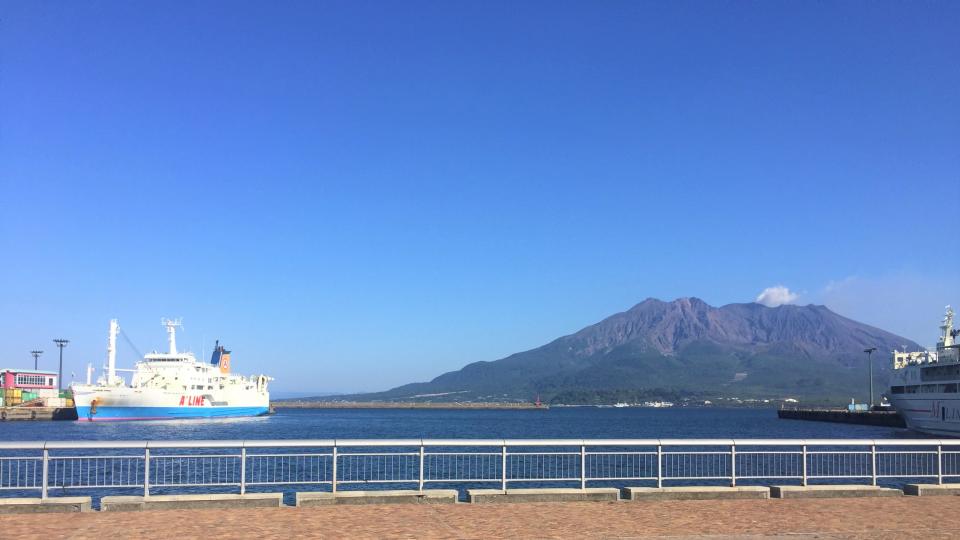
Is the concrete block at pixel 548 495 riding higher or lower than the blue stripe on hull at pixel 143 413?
higher

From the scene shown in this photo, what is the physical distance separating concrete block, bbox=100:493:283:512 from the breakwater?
271 feet

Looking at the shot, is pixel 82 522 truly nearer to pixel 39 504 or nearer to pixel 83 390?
pixel 39 504

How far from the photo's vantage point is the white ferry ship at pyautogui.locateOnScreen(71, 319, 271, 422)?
90.9m

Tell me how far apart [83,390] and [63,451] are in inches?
1948

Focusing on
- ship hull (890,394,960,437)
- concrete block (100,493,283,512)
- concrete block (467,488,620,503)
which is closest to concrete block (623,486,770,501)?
concrete block (467,488,620,503)

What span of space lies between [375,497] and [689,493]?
19.3ft

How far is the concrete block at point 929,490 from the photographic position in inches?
647

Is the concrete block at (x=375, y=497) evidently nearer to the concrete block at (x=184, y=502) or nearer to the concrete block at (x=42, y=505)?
the concrete block at (x=184, y=502)

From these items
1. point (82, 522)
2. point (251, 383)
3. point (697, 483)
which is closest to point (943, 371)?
point (697, 483)

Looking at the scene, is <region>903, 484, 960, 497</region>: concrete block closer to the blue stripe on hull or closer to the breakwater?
the breakwater

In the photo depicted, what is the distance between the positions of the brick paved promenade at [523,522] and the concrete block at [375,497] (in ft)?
0.85

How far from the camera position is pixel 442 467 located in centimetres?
2481

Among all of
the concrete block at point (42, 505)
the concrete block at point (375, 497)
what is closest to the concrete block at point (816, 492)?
the concrete block at point (375, 497)

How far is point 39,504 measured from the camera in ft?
42.8
